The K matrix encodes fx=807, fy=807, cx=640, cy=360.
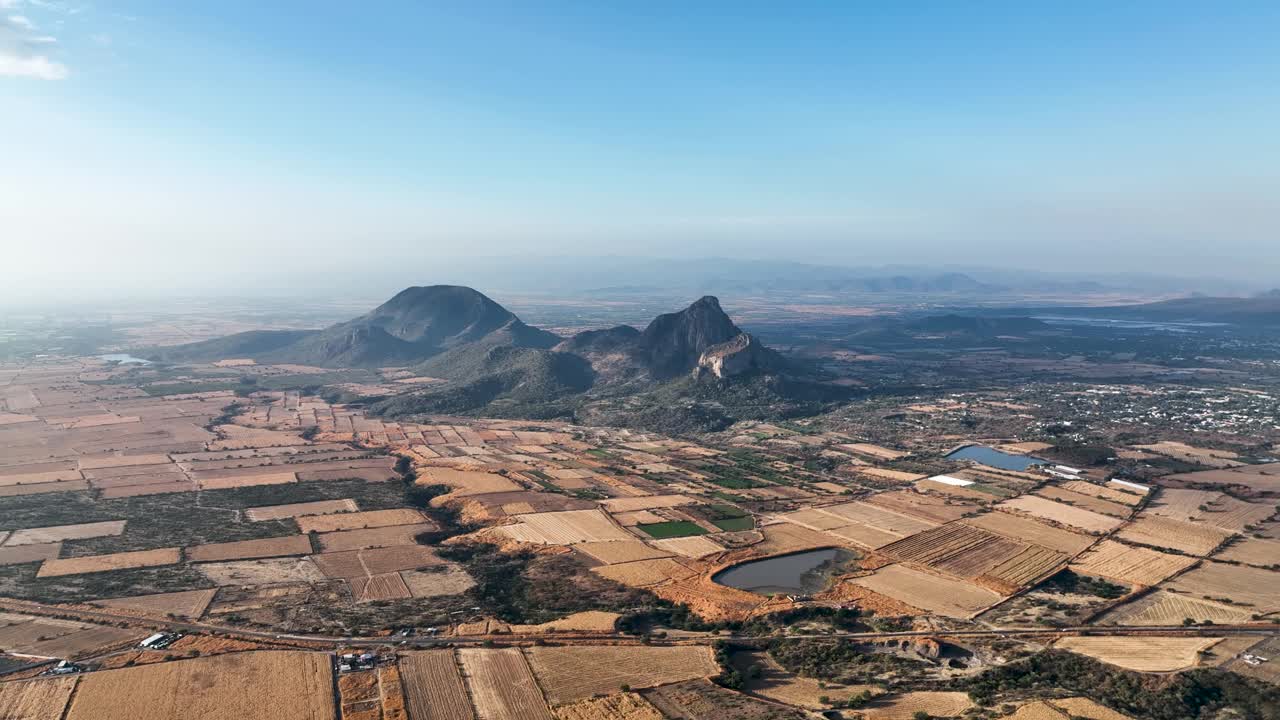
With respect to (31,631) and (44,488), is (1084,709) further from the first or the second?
(44,488)

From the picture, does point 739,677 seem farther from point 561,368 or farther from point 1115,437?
point 561,368

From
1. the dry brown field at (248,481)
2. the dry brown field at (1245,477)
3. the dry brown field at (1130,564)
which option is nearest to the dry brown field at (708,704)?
the dry brown field at (1130,564)

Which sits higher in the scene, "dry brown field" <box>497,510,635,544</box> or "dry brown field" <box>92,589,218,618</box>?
"dry brown field" <box>92,589,218,618</box>

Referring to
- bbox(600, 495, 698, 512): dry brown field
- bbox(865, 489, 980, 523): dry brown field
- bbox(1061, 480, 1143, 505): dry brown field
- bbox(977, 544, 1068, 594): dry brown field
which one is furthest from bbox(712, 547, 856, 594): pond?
bbox(1061, 480, 1143, 505): dry brown field

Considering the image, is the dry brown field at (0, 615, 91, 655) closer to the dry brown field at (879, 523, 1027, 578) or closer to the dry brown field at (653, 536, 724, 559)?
the dry brown field at (653, 536, 724, 559)

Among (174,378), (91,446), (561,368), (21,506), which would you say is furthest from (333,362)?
(21,506)

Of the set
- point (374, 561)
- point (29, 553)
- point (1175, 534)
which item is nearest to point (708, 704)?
point (374, 561)

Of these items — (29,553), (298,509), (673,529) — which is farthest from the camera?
(298,509)
